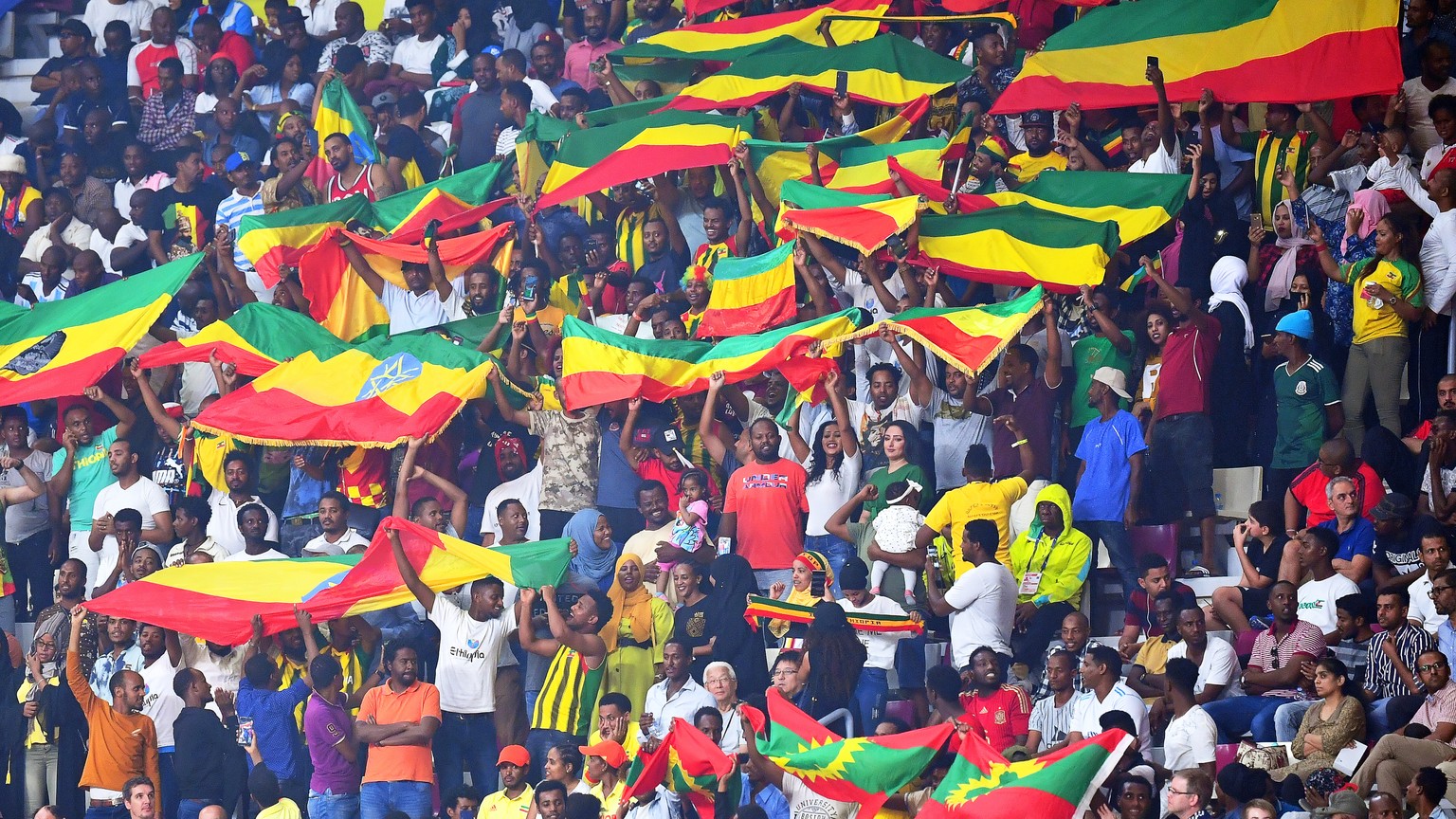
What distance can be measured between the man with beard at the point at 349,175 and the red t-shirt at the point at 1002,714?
7165 millimetres

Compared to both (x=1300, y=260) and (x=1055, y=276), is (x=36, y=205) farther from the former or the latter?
(x=1300, y=260)

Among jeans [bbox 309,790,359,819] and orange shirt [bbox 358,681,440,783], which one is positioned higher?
orange shirt [bbox 358,681,440,783]

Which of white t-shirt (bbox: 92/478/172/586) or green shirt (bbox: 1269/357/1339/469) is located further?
white t-shirt (bbox: 92/478/172/586)

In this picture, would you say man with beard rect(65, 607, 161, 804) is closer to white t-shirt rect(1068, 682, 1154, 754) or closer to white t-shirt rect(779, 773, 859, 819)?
white t-shirt rect(779, 773, 859, 819)

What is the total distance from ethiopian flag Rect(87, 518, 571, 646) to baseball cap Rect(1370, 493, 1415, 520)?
4694mm

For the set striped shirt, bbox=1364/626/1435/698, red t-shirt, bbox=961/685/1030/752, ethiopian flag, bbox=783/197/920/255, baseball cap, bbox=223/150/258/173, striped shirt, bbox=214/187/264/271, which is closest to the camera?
striped shirt, bbox=1364/626/1435/698

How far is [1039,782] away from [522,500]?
4.96 metres

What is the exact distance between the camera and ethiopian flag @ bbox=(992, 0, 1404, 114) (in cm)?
1484

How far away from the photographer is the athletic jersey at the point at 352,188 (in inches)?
706

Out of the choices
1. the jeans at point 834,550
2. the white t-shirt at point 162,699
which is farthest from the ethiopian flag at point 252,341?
the jeans at point 834,550

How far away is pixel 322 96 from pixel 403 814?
7.09 m

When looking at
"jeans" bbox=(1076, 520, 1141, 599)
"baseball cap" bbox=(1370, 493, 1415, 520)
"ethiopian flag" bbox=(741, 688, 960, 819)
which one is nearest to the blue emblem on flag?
"ethiopian flag" bbox=(741, 688, 960, 819)

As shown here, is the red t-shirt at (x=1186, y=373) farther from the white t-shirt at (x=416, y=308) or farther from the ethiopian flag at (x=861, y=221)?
the white t-shirt at (x=416, y=308)

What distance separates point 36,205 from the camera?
18.9 metres
